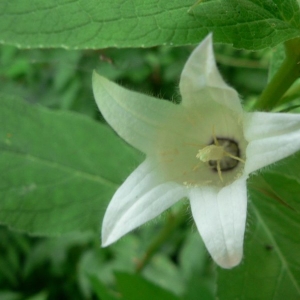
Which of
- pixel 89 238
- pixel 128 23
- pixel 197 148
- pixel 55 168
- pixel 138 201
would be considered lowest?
pixel 89 238

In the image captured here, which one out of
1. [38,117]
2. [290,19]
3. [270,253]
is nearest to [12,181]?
[38,117]

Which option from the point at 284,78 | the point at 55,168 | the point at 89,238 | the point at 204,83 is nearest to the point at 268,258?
the point at 284,78

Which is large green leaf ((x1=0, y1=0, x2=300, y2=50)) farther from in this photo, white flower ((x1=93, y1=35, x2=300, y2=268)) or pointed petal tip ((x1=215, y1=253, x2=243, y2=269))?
pointed petal tip ((x1=215, y1=253, x2=243, y2=269))

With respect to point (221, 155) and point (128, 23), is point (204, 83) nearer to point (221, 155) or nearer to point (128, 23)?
point (128, 23)

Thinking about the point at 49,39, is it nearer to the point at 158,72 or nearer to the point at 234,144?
the point at 234,144

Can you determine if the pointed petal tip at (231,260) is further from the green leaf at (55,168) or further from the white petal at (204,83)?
the green leaf at (55,168)

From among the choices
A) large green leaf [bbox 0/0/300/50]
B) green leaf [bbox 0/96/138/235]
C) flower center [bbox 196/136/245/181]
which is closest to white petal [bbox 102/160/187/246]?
flower center [bbox 196/136/245/181]
